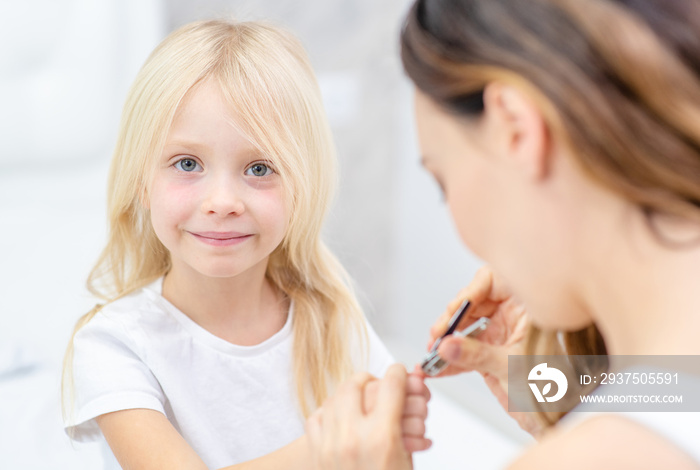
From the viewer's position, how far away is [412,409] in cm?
74

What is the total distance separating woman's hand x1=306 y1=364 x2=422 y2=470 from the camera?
2.25 ft

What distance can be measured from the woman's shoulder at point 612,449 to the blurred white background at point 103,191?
765mm

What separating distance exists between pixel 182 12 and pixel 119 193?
1093 millimetres

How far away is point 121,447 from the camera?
3.06 feet

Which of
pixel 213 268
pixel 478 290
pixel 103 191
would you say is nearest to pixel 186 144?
pixel 213 268

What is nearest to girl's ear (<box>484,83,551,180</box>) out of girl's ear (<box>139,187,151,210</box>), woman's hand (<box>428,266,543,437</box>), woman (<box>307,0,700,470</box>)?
woman (<box>307,0,700,470</box>)

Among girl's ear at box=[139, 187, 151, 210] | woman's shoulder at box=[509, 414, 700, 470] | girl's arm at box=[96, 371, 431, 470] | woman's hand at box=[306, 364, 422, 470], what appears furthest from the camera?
girl's ear at box=[139, 187, 151, 210]

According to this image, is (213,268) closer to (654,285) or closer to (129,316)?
(129,316)

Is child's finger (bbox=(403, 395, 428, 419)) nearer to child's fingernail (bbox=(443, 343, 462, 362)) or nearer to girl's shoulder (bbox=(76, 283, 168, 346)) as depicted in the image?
child's fingernail (bbox=(443, 343, 462, 362))

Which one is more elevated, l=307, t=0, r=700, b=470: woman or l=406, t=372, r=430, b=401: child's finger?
l=307, t=0, r=700, b=470: woman

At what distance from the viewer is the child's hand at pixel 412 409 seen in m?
0.73

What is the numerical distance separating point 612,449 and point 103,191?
5.31ft

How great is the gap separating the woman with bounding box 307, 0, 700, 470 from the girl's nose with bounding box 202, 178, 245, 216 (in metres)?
0.34

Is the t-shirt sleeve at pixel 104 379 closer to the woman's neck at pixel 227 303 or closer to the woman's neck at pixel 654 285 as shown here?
the woman's neck at pixel 227 303
